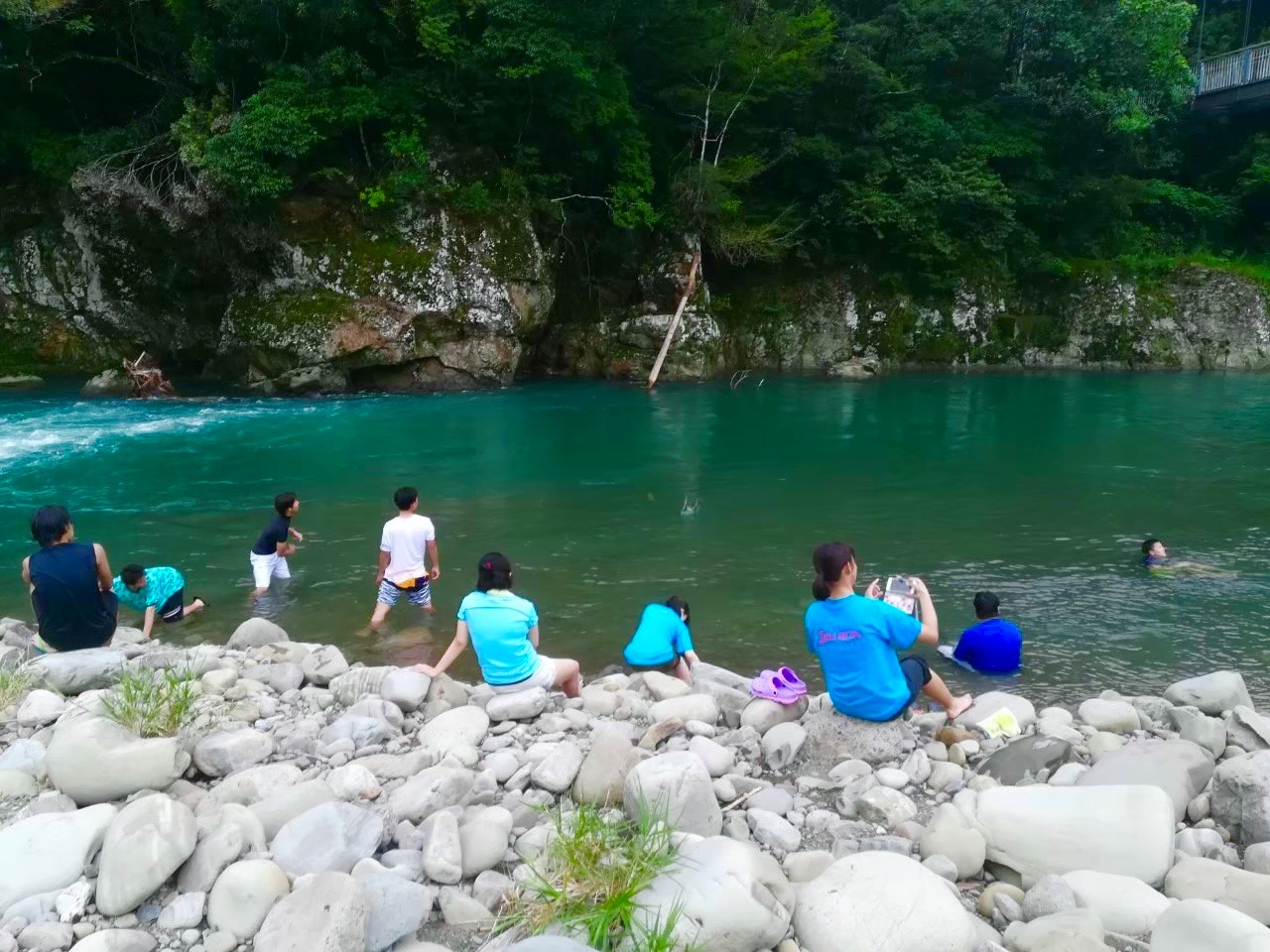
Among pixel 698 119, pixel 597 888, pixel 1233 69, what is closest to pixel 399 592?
pixel 597 888

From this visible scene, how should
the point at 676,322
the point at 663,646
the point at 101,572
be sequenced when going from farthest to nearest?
1. the point at 676,322
2. the point at 663,646
3. the point at 101,572

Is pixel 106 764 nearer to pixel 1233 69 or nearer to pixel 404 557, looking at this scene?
pixel 404 557

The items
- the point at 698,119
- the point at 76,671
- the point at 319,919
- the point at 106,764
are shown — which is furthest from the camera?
the point at 698,119

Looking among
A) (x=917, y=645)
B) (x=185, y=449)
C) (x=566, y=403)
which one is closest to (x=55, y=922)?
(x=917, y=645)

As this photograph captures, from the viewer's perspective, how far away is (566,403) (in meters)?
23.3

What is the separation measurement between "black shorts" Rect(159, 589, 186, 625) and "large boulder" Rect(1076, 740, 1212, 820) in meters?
7.85

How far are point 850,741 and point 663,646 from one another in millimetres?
2565

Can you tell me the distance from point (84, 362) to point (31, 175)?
18.2 feet

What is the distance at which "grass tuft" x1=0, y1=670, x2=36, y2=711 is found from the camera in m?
5.54

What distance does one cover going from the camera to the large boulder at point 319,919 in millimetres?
3383

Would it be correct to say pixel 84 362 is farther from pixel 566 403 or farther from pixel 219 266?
pixel 566 403

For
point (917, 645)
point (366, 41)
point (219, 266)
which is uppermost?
point (366, 41)

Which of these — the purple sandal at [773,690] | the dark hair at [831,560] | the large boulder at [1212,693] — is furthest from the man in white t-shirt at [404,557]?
the large boulder at [1212,693]

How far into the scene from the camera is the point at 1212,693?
6426 mm
